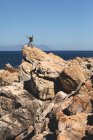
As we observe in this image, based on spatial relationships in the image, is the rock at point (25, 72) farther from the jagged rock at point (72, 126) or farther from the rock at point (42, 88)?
the jagged rock at point (72, 126)

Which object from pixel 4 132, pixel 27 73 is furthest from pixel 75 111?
pixel 27 73

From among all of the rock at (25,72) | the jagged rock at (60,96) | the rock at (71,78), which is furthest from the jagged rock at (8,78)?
the jagged rock at (60,96)

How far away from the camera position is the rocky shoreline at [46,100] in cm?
3528

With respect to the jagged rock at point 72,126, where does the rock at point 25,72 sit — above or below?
above

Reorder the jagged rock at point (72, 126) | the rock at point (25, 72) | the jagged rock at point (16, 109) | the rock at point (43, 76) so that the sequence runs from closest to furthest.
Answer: the jagged rock at point (72, 126)
the jagged rock at point (16, 109)
the rock at point (43, 76)
the rock at point (25, 72)

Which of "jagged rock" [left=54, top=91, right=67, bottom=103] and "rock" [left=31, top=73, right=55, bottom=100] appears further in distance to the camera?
"rock" [left=31, top=73, right=55, bottom=100]

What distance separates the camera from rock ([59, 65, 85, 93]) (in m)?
45.4

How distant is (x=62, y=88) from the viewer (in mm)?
47750

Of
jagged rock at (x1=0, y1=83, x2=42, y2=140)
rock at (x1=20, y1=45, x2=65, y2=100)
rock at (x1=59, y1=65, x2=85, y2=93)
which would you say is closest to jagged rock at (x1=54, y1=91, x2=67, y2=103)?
rock at (x1=59, y1=65, x2=85, y2=93)

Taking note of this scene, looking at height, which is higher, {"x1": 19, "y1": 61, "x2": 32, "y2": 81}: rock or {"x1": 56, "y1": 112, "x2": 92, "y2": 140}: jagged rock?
{"x1": 19, "y1": 61, "x2": 32, "y2": 81}: rock

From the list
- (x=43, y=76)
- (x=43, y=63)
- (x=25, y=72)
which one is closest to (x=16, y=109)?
(x=43, y=76)

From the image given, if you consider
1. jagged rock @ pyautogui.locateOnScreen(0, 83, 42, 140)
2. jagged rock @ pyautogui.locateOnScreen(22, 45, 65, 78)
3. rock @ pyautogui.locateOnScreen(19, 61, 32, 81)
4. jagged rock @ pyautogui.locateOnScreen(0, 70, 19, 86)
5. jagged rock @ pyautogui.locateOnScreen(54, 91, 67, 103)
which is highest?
jagged rock @ pyautogui.locateOnScreen(22, 45, 65, 78)

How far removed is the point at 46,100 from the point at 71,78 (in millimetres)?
4983

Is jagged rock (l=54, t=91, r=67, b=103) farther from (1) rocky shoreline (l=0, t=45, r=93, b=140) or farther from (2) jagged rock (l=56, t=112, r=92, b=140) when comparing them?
(2) jagged rock (l=56, t=112, r=92, b=140)
